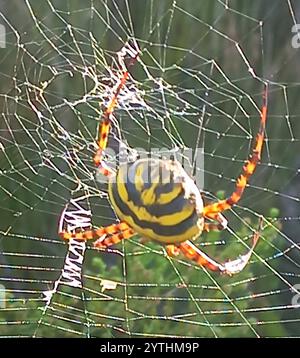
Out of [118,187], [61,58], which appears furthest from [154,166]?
[61,58]

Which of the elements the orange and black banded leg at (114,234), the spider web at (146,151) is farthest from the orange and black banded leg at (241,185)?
the spider web at (146,151)

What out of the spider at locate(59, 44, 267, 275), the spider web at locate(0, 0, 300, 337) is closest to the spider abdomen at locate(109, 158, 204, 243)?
the spider at locate(59, 44, 267, 275)

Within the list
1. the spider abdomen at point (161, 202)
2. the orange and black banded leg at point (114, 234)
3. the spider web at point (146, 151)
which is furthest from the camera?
the spider web at point (146, 151)

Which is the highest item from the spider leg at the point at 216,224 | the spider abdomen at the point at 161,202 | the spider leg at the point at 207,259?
the spider abdomen at the point at 161,202

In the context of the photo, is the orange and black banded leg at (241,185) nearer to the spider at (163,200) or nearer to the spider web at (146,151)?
the spider at (163,200)

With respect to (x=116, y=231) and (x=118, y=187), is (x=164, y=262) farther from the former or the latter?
(x=118, y=187)

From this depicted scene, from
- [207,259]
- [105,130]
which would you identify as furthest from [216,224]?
[105,130]

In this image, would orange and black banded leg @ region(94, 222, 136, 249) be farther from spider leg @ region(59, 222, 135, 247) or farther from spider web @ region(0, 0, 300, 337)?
spider web @ region(0, 0, 300, 337)
